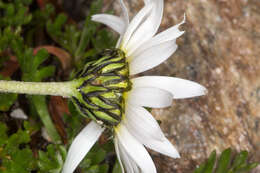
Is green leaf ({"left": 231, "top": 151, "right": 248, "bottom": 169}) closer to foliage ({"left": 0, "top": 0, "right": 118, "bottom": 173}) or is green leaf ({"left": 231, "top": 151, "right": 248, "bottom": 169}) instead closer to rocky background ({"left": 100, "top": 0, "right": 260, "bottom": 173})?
rocky background ({"left": 100, "top": 0, "right": 260, "bottom": 173})

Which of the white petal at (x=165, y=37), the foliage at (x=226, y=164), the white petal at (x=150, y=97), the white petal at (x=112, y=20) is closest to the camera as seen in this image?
the white petal at (x=150, y=97)

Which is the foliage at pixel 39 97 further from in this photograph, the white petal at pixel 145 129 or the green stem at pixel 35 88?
the white petal at pixel 145 129

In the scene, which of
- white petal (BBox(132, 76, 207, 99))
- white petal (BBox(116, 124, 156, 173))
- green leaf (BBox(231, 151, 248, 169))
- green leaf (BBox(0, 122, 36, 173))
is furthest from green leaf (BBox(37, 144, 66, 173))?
green leaf (BBox(231, 151, 248, 169))

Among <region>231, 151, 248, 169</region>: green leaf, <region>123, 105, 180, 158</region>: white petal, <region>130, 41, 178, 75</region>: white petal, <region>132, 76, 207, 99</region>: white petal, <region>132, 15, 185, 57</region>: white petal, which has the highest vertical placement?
<region>132, 15, 185, 57</region>: white petal

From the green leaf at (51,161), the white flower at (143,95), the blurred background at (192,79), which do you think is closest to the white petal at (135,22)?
the white flower at (143,95)

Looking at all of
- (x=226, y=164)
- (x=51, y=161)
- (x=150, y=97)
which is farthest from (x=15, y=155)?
(x=226, y=164)

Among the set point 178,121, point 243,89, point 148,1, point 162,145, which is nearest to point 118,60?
point 148,1

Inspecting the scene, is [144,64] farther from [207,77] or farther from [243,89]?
[243,89]

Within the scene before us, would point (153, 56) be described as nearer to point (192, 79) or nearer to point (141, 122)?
point (141, 122)

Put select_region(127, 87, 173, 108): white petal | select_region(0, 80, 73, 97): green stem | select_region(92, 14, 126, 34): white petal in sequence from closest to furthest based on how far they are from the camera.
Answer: select_region(127, 87, 173, 108): white petal < select_region(0, 80, 73, 97): green stem < select_region(92, 14, 126, 34): white petal
